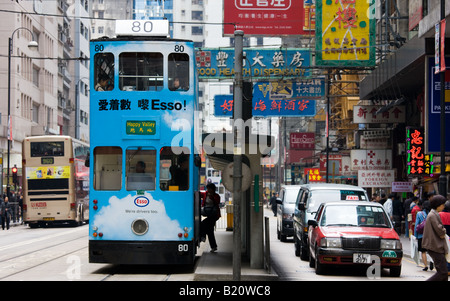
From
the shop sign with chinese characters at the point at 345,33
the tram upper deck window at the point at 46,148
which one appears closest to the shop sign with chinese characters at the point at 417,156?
the shop sign with chinese characters at the point at 345,33

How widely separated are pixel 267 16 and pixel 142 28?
1870 cm

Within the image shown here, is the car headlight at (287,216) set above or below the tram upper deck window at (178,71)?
below

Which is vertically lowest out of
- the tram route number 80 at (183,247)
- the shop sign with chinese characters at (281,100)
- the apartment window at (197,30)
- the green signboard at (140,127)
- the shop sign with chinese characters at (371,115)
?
the tram route number 80 at (183,247)

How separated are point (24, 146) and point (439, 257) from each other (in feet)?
91.1

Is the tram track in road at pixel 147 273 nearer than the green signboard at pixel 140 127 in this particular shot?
Yes

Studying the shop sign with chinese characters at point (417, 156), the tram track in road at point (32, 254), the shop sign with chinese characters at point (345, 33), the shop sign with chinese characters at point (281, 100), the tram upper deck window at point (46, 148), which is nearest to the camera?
the tram track in road at point (32, 254)

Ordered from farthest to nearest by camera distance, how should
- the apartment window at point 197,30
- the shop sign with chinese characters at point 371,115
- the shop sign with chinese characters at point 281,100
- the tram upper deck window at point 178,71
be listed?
the apartment window at point 197,30, the shop sign with chinese characters at point 281,100, the shop sign with chinese characters at point 371,115, the tram upper deck window at point 178,71

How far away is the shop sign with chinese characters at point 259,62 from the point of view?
Result: 35969 mm

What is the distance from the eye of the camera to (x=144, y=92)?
1672cm

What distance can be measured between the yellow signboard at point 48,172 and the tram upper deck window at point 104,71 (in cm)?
2215

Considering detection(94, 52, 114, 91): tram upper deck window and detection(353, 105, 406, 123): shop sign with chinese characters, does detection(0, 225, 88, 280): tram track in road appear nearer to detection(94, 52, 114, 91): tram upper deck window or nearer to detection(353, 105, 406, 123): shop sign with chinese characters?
detection(94, 52, 114, 91): tram upper deck window

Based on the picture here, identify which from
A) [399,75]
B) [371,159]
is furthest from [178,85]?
[371,159]

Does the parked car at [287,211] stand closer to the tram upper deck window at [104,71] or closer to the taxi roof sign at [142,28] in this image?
the taxi roof sign at [142,28]
